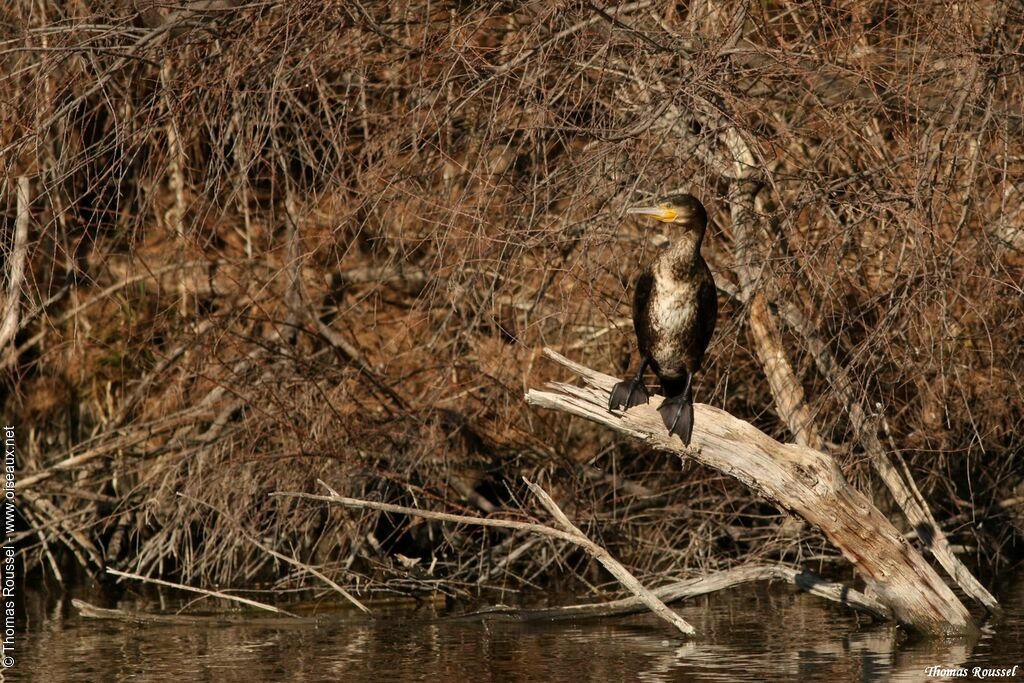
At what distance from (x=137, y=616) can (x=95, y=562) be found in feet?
5.46

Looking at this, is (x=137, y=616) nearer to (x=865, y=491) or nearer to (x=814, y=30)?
(x=865, y=491)

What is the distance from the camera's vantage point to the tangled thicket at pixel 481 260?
15.0 feet

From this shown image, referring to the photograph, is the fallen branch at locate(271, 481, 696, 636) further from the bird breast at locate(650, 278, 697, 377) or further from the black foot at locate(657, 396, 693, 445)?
the bird breast at locate(650, 278, 697, 377)

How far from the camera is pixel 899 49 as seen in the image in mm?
4660

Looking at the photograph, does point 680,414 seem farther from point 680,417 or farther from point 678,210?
point 678,210

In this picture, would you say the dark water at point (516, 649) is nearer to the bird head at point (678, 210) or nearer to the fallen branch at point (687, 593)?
the fallen branch at point (687, 593)

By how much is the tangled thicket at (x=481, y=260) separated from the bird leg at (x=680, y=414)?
0.46 m

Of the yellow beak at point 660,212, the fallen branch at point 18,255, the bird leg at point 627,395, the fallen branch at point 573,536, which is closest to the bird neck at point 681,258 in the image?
the yellow beak at point 660,212

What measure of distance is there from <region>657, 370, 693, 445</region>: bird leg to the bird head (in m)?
0.59

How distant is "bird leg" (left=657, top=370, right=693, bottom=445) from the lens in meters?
4.38

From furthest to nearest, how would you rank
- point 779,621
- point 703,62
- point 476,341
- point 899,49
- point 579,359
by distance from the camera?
point 579,359 → point 476,341 → point 779,621 → point 899,49 → point 703,62

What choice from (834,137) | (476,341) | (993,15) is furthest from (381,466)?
(993,15)

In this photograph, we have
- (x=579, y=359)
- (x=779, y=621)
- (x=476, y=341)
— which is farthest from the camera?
(x=579, y=359)

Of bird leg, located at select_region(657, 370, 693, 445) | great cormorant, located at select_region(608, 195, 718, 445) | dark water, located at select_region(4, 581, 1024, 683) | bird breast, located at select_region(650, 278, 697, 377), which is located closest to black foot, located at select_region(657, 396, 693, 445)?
bird leg, located at select_region(657, 370, 693, 445)
